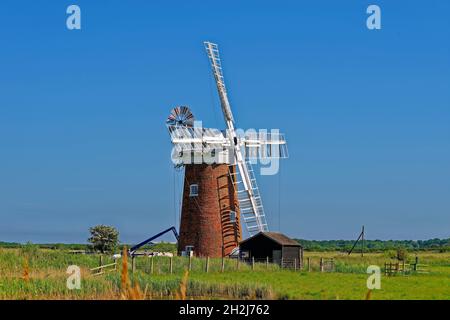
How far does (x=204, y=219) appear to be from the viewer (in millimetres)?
41094

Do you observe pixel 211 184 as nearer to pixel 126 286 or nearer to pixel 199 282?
pixel 199 282

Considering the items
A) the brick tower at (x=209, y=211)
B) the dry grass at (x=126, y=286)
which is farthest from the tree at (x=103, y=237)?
the dry grass at (x=126, y=286)

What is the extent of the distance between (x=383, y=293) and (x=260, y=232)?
17.0 m

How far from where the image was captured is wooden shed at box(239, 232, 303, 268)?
4175cm

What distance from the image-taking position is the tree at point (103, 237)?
2285 inches

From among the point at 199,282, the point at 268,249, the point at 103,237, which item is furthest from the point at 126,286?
the point at 103,237

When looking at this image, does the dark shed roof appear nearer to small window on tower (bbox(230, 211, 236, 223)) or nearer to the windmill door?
the windmill door

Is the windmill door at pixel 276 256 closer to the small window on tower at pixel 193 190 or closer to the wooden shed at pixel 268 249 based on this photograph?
the wooden shed at pixel 268 249

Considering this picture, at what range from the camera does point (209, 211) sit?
4119 cm

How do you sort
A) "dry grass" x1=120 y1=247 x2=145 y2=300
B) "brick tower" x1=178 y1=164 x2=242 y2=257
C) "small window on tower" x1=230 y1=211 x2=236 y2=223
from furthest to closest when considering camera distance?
"small window on tower" x1=230 y1=211 x2=236 y2=223 < "brick tower" x1=178 y1=164 x2=242 y2=257 < "dry grass" x1=120 y1=247 x2=145 y2=300

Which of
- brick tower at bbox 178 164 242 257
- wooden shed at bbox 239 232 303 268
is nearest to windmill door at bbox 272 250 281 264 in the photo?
wooden shed at bbox 239 232 303 268

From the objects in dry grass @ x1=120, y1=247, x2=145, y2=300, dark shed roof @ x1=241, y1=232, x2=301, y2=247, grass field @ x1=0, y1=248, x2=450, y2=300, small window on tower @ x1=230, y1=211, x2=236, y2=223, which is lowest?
grass field @ x1=0, y1=248, x2=450, y2=300

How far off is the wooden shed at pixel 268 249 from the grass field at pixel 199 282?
1.54 m

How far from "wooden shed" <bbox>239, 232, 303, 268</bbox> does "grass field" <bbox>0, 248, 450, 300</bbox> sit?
1.54m
